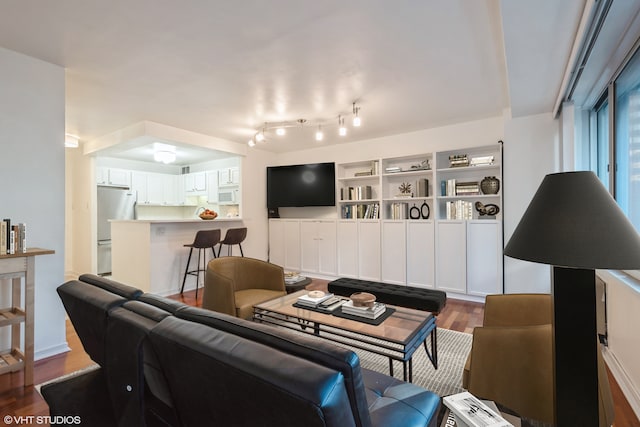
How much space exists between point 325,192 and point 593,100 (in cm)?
360

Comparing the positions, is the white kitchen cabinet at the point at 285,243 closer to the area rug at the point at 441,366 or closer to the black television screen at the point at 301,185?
the black television screen at the point at 301,185

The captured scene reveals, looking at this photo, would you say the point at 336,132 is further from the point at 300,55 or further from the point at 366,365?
the point at 366,365

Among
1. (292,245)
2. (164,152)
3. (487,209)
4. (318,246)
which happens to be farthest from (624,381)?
(164,152)

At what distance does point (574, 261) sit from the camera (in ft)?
2.85

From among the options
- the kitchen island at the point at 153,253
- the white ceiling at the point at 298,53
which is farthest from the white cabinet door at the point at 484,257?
the kitchen island at the point at 153,253

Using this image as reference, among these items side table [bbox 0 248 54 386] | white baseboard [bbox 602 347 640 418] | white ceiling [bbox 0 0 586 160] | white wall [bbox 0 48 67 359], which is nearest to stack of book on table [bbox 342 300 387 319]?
white baseboard [bbox 602 347 640 418]

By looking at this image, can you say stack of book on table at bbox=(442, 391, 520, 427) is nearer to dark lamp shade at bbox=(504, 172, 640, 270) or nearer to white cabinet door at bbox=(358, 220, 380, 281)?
dark lamp shade at bbox=(504, 172, 640, 270)

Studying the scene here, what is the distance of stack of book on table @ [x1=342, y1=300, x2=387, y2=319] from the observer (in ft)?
7.02

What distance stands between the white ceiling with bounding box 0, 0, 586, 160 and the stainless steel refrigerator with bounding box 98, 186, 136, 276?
7.17 ft

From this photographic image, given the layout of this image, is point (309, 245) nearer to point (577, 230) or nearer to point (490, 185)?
point (490, 185)

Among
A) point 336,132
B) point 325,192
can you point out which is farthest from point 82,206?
point 336,132

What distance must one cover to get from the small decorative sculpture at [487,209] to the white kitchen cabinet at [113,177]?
21.0 feet

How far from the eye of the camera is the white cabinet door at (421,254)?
4.26m

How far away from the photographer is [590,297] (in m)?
0.94
